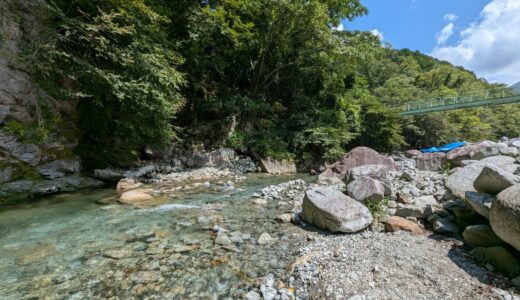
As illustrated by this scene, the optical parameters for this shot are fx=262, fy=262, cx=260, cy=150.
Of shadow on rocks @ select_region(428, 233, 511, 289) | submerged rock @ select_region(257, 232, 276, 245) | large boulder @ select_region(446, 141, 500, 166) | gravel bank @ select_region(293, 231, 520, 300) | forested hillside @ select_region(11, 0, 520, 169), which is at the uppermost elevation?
forested hillside @ select_region(11, 0, 520, 169)

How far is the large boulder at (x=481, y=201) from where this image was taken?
3488mm

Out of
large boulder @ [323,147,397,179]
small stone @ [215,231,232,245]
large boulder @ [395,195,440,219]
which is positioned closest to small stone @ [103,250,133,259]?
small stone @ [215,231,232,245]

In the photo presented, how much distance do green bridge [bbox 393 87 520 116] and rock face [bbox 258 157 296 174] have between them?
38.6 ft

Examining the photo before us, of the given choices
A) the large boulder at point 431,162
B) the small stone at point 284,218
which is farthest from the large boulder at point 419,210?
the large boulder at point 431,162

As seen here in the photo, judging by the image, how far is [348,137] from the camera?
1458 centimetres

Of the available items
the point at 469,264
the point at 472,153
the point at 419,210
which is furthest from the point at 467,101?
the point at 469,264

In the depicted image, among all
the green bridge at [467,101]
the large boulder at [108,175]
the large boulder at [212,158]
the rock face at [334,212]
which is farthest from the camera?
the green bridge at [467,101]

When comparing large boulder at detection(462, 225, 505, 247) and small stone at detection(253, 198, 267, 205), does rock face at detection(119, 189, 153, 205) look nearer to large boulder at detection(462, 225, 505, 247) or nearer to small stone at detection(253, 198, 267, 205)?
small stone at detection(253, 198, 267, 205)

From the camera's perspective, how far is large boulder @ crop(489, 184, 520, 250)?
2.74 metres

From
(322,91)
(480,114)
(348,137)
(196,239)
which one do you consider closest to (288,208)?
(196,239)

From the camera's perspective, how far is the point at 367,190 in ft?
17.3

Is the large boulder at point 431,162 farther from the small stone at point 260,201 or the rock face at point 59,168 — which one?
the rock face at point 59,168

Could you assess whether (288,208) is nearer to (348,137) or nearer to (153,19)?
(153,19)

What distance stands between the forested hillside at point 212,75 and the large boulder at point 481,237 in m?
7.95
